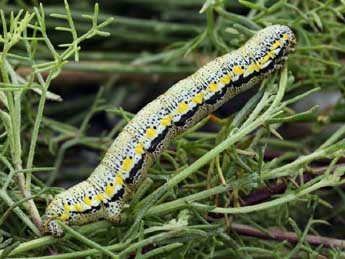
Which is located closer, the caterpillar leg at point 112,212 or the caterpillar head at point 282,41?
the caterpillar leg at point 112,212

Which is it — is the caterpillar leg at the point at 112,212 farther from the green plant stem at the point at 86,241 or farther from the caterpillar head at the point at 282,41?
the caterpillar head at the point at 282,41

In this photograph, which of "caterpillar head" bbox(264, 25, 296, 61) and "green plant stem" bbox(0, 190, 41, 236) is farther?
"caterpillar head" bbox(264, 25, 296, 61)

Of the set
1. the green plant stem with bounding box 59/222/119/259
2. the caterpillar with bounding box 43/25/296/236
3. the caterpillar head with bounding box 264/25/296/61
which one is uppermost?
the caterpillar head with bounding box 264/25/296/61

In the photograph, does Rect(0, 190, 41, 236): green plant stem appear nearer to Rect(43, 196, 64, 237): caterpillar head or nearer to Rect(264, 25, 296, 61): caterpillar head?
Rect(43, 196, 64, 237): caterpillar head

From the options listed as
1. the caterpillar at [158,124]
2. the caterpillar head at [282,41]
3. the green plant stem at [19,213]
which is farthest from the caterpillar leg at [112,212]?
the caterpillar head at [282,41]

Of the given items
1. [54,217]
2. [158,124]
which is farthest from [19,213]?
[158,124]

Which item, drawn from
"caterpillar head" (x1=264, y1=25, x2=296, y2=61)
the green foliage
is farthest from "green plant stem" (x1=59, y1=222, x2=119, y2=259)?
"caterpillar head" (x1=264, y1=25, x2=296, y2=61)

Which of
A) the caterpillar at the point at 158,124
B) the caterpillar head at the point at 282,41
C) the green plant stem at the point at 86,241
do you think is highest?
the caterpillar head at the point at 282,41

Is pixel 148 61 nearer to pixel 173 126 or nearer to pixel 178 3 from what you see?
pixel 178 3

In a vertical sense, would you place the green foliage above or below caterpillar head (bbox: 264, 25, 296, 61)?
below
